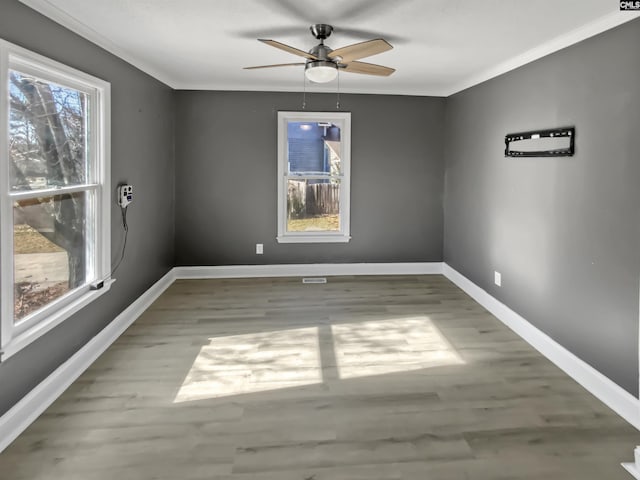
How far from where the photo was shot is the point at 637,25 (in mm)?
2502

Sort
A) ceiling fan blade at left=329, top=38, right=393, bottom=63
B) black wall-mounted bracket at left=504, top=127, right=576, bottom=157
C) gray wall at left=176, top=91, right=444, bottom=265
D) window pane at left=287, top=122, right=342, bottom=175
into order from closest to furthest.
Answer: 1. ceiling fan blade at left=329, top=38, right=393, bottom=63
2. black wall-mounted bracket at left=504, top=127, right=576, bottom=157
3. gray wall at left=176, top=91, right=444, bottom=265
4. window pane at left=287, top=122, right=342, bottom=175

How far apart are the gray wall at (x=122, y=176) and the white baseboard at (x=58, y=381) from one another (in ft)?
0.14

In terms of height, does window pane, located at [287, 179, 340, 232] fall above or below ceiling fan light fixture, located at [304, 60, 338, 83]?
below

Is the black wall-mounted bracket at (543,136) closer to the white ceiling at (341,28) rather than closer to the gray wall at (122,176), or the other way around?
the white ceiling at (341,28)

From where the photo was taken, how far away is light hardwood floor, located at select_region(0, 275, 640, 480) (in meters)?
2.10

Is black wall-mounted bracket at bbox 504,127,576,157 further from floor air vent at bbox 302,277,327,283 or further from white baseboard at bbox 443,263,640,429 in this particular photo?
floor air vent at bbox 302,277,327,283

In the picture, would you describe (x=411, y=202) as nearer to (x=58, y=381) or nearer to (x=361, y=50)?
(x=361, y=50)

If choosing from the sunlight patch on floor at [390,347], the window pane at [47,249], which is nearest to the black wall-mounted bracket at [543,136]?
the sunlight patch on floor at [390,347]

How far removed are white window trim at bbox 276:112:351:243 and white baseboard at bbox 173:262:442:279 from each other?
1.03ft

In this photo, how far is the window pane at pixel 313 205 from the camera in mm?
5633

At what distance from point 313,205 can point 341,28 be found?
2.83 meters

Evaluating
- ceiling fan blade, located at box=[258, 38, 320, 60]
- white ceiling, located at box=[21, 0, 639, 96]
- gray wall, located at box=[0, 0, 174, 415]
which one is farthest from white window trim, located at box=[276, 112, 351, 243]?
ceiling fan blade, located at box=[258, 38, 320, 60]

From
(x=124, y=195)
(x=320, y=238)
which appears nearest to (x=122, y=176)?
(x=124, y=195)

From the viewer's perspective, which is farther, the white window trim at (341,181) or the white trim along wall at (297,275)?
the white window trim at (341,181)
